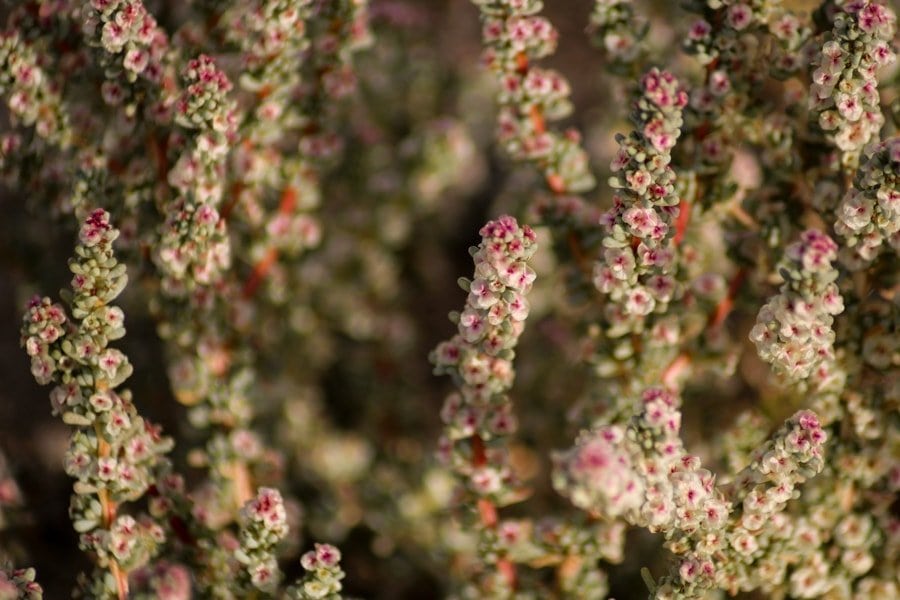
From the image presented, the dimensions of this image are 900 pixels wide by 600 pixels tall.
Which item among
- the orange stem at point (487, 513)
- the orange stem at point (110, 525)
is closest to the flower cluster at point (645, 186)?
the orange stem at point (487, 513)

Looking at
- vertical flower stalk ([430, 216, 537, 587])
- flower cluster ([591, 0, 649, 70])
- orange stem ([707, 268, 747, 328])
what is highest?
flower cluster ([591, 0, 649, 70])

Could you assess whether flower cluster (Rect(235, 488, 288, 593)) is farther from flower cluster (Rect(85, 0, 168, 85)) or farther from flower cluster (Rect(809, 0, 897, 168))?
flower cluster (Rect(809, 0, 897, 168))

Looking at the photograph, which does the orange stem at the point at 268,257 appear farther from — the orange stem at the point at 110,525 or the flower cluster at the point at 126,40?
the orange stem at the point at 110,525

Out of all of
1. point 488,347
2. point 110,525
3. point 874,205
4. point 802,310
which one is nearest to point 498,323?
point 488,347

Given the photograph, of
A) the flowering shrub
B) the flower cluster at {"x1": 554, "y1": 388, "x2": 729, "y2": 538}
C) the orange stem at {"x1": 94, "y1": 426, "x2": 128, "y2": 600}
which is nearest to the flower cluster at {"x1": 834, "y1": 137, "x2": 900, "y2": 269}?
the flowering shrub

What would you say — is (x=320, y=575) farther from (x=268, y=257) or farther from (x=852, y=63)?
(x=852, y=63)

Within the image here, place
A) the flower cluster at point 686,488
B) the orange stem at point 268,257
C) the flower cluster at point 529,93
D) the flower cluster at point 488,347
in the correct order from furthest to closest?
the orange stem at point 268,257, the flower cluster at point 529,93, the flower cluster at point 488,347, the flower cluster at point 686,488
